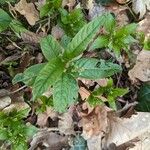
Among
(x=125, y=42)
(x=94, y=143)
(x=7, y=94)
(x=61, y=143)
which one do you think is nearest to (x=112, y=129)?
(x=94, y=143)

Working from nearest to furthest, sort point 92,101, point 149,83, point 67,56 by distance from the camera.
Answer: point 67,56
point 92,101
point 149,83

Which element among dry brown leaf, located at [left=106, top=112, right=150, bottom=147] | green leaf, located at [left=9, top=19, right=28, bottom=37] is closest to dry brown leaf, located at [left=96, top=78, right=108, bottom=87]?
dry brown leaf, located at [left=106, top=112, right=150, bottom=147]

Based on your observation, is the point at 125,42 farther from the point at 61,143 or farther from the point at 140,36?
the point at 61,143

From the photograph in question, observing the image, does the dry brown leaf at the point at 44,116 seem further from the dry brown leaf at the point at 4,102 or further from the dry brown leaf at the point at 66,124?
the dry brown leaf at the point at 4,102

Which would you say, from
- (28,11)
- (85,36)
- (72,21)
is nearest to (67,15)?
(72,21)

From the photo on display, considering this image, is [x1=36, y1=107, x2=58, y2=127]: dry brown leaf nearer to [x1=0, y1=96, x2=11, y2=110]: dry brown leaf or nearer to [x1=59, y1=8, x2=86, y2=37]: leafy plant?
[x1=0, y1=96, x2=11, y2=110]: dry brown leaf

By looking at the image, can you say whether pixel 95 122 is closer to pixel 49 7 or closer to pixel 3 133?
pixel 3 133
